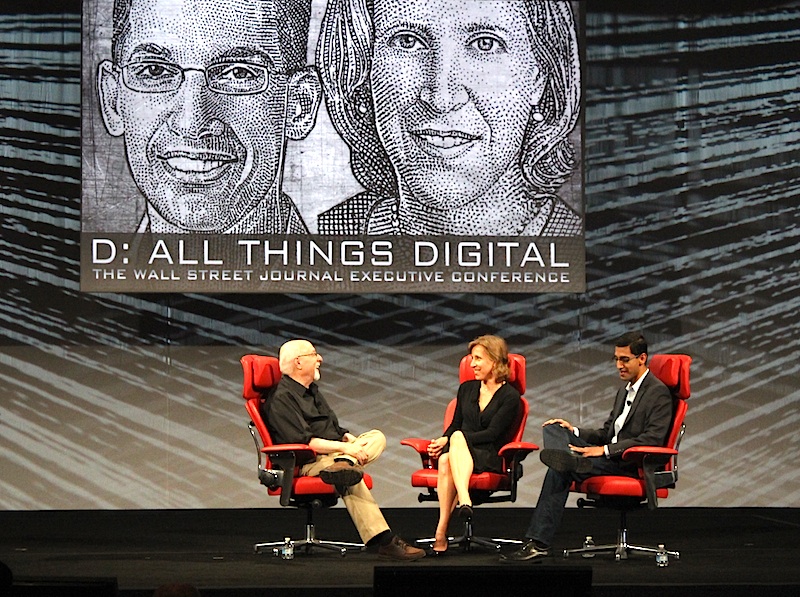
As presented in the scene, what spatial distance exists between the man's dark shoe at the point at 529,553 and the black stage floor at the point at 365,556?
0.29 ft

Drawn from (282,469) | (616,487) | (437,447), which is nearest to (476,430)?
(437,447)

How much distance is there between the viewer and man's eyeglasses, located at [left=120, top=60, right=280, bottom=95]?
743 centimetres

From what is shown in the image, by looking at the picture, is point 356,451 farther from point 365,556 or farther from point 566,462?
point 566,462

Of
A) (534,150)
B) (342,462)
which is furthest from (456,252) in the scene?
(342,462)

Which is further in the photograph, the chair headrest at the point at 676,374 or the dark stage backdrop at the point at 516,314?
the dark stage backdrop at the point at 516,314

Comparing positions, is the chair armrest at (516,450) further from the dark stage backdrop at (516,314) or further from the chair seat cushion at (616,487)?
the dark stage backdrop at (516,314)

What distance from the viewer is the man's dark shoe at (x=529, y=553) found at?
5570mm

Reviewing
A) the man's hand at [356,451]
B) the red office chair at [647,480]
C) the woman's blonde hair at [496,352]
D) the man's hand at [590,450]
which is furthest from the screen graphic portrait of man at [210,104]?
the red office chair at [647,480]

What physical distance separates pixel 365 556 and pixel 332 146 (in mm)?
2840

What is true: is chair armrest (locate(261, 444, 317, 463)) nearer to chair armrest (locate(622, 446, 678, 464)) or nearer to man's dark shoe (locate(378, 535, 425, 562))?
man's dark shoe (locate(378, 535, 425, 562))

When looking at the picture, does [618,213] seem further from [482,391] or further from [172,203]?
[172,203]

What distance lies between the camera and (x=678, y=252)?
26.4 ft

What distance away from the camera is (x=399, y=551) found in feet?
18.5

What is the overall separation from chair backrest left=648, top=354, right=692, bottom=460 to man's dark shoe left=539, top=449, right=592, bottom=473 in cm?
49
